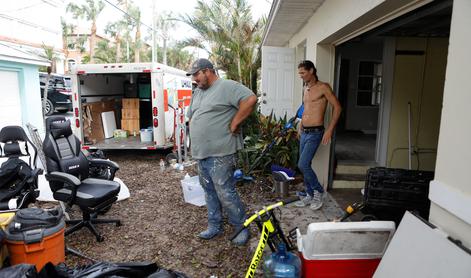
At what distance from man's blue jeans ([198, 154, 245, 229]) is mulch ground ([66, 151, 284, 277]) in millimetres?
347

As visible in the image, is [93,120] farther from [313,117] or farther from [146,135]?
[313,117]

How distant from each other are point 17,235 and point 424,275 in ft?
9.14

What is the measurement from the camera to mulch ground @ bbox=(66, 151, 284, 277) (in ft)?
10.1

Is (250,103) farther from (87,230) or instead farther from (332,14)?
(87,230)

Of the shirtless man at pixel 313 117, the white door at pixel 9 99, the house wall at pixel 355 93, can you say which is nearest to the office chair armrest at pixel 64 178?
the shirtless man at pixel 313 117

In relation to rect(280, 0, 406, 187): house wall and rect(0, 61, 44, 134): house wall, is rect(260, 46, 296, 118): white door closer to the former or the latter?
rect(280, 0, 406, 187): house wall

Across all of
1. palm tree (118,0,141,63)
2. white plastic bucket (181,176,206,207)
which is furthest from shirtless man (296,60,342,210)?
palm tree (118,0,141,63)

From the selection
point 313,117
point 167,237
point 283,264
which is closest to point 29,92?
point 167,237

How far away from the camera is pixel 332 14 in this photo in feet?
13.0

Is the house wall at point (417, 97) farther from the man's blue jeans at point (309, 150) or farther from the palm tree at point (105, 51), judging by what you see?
the palm tree at point (105, 51)

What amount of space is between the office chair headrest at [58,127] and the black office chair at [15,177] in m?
0.49

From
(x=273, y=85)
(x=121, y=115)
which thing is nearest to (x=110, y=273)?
(x=273, y=85)

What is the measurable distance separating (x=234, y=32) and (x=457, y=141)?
982 cm

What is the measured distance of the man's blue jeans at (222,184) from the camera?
10.6 ft
